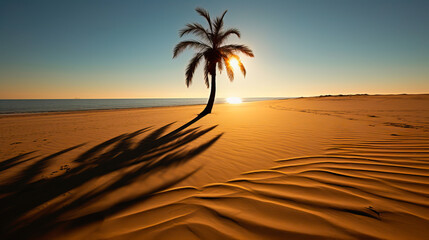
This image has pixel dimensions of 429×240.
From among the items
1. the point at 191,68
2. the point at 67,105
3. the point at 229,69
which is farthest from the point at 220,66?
the point at 67,105

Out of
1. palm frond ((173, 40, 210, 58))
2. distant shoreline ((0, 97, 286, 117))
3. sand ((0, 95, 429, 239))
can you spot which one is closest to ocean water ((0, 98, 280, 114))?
distant shoreline ((0, 97, 286, 117))

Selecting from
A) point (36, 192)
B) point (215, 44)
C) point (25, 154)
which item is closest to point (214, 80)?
point (215, 44)

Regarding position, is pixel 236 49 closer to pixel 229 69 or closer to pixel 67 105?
pixel 229 69

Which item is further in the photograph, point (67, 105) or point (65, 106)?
point (67, 105)

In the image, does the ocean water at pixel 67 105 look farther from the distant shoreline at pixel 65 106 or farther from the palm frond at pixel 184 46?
the palm frond at pixel 184 46

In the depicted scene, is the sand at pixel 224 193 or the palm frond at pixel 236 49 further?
the palm frond at pixel 236 49

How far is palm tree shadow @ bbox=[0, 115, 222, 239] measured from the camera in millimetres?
1460

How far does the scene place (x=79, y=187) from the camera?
6.61ft

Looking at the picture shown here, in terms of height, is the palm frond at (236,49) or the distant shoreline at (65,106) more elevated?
the palm frond at (236,49)

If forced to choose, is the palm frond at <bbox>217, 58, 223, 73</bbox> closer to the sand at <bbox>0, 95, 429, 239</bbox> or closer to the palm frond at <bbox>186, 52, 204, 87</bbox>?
the palm frond at <bbox>186, 52, 204, 87</bbox>

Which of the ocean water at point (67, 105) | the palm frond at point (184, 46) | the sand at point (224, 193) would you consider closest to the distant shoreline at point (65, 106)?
the ocean water at point (67, 105)

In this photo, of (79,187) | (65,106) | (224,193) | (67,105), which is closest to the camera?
(224,193)

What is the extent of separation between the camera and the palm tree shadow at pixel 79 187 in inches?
57.5

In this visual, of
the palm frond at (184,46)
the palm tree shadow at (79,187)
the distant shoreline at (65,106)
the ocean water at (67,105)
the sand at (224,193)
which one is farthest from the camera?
the ocean water at (67,105)
